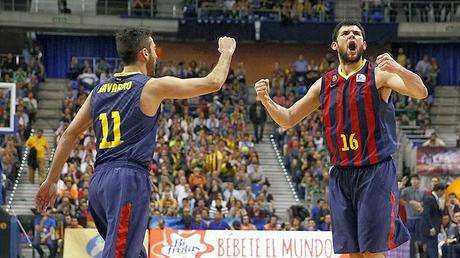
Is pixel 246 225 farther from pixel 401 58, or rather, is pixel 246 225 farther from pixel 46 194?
pixel 401 58

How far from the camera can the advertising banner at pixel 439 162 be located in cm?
2755

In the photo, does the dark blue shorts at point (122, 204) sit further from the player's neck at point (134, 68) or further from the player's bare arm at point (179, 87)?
the player's neck at point (134, 68)

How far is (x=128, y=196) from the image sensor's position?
7176mm

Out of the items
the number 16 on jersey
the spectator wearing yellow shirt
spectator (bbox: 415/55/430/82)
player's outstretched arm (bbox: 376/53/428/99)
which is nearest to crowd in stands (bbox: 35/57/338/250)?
the spectator wearing yellow shirt

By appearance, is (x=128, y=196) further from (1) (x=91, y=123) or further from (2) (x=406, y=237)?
(2) (x=406, y=237)

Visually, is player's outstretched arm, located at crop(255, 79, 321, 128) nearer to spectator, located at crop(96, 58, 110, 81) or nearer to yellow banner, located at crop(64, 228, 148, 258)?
yellow banner, located at crop(64, 228, 148, 258)

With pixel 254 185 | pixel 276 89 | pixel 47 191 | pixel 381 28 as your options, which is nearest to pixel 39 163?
pixel 254 185

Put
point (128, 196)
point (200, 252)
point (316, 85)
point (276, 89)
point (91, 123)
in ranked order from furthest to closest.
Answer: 1. point (276, 89)
2. point (200, 252)
3. point (316, 85)
4. point (91, 123)
5. point (128, 196)

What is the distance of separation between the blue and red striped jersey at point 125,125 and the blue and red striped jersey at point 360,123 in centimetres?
167

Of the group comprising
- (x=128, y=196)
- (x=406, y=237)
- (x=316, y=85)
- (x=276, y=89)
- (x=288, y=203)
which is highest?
(x=316, y=85)

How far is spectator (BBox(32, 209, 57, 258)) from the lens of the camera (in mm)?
18469

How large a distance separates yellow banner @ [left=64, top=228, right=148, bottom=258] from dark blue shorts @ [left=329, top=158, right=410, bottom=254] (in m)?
8.52

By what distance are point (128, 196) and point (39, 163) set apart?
18527mm

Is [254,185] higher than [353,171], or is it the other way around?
[353,171]
